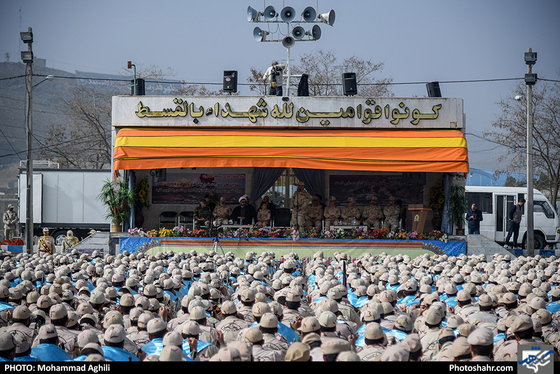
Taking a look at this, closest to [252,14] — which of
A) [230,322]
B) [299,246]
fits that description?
[299,246]

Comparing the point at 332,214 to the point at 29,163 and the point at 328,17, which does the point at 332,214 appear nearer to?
the point at 328,17

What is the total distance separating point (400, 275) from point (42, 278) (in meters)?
6.19

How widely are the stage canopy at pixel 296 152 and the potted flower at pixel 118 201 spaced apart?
4.11 feet

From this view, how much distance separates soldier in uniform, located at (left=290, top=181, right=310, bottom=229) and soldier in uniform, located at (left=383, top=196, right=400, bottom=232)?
99.2 inches

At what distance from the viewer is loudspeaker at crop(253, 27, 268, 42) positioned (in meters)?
23.2

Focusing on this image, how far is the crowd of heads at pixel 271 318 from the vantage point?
639cm

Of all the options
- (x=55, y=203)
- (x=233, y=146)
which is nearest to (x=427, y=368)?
(x=233, y=146)

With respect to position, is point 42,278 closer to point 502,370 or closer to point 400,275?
point 400,275

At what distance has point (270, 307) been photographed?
8305 millimetres

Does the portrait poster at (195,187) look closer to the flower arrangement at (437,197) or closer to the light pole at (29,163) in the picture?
the light pole at (29,163)

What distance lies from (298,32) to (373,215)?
20.9 feet

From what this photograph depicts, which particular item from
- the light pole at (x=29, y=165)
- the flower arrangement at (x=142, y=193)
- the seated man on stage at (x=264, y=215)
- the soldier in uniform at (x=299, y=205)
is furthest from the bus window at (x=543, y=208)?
the light pole at (x=29, y=165)

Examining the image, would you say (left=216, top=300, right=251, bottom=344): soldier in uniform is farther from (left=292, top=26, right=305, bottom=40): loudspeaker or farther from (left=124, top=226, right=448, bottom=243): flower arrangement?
(left=292, top=26, right=305, bottom=40): loudspeaker

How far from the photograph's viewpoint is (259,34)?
23234mm
